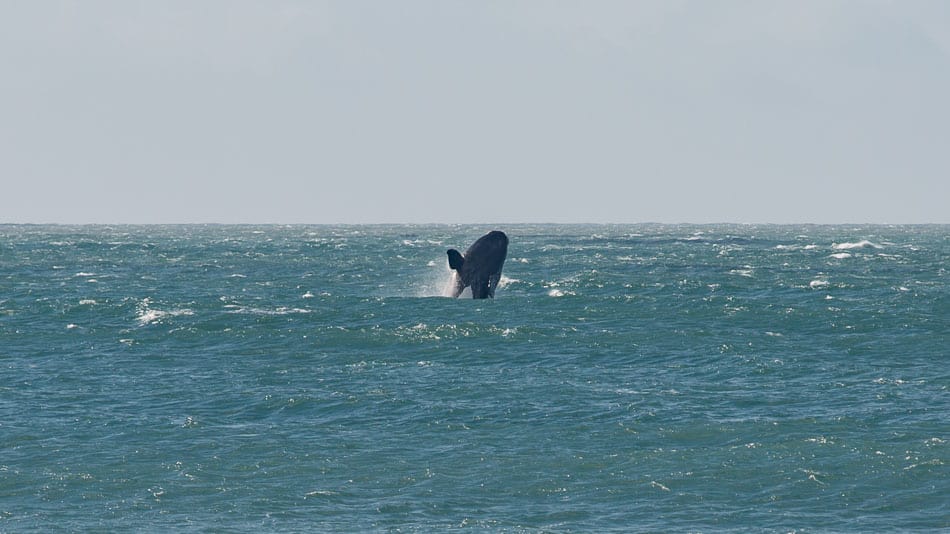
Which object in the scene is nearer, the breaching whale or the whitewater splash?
the breaching whale

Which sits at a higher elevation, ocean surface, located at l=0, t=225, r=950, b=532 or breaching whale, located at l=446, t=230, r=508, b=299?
breaching whale, located at l=446, t=230, r=508, b=299

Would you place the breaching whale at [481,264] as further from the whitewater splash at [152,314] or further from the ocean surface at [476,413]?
the whitewater splash at [152,314]

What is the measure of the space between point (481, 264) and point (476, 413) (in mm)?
20990

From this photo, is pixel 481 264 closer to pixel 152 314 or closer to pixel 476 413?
pixel 152 314

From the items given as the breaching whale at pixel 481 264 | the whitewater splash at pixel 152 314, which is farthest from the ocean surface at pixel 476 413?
the breaching whale at pixel 481 264

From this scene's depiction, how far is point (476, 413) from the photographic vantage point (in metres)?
30.5

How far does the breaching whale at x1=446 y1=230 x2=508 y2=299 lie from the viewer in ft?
158

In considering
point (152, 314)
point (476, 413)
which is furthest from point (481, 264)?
point (476, 413)

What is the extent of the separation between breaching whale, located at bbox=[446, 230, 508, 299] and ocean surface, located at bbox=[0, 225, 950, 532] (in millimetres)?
1037

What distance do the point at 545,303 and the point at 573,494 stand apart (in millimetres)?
32648

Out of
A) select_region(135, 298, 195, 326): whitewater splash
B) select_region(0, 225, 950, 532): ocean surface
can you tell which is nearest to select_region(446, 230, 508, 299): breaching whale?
select_region(0, 225, 950, 532): ocean surface

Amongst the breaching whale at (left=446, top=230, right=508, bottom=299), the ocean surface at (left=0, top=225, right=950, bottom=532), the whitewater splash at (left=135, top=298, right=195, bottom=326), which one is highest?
the breaching whale at (left=446, top=230, right=508, bottom=299)

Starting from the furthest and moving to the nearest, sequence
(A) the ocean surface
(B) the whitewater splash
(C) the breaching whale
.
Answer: (B) the whitewater splash → (C) the breaching whale → (A) the ocean surface

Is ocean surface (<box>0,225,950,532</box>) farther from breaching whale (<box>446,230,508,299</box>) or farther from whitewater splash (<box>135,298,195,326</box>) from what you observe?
breaching whale (<box>446,230,508,299</box>)
